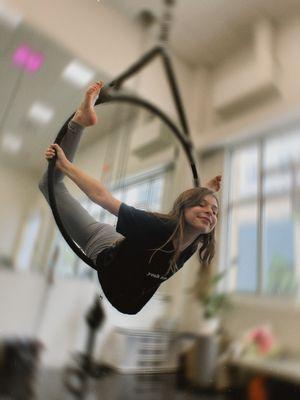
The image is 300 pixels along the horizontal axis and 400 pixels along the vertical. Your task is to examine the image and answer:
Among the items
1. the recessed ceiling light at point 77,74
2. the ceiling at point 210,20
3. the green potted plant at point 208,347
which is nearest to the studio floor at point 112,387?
the green potted plant at point 208,347

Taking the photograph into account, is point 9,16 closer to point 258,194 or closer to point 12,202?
point 12,202

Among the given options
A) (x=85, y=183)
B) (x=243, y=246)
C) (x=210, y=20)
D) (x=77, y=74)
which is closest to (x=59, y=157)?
(x=85, y=183)

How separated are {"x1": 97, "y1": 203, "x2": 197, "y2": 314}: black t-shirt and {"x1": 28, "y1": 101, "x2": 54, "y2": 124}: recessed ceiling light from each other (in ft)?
0.28

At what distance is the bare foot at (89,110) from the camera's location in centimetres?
13

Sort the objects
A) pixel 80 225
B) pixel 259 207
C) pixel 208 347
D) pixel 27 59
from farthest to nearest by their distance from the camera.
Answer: pixel 208 347 < pixel 259 207 < pixel 27 59 < pixel 80 225

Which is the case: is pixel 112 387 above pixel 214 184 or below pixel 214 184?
below

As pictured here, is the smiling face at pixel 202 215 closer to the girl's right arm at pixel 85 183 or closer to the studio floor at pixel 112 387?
the girl's right arm at pixel 85 183

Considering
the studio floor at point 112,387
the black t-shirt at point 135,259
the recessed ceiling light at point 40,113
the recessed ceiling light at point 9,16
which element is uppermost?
the recessed ceiling light at point 9,16

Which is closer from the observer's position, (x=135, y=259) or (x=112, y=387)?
(x=135, y=259)

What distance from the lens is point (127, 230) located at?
12 centimetres

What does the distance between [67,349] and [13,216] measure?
119 millimetres

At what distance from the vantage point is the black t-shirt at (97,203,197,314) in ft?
0.38

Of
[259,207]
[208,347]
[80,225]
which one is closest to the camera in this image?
[80,225]

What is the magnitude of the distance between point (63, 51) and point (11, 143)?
4.5 inches
